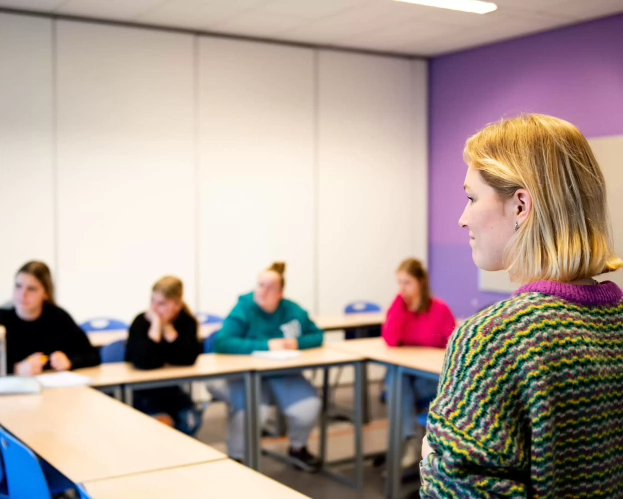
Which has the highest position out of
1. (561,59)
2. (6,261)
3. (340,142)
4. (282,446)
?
(561,59)

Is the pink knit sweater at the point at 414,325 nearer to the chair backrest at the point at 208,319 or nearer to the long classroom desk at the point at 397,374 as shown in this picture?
the long classroom desk at the point at 397,374

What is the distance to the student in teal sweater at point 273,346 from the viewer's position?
4386mm

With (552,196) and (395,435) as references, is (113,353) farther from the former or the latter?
(552,196)

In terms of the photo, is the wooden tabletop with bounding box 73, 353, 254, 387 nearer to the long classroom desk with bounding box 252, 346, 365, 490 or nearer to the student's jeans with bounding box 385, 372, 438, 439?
the long classroom desk with bounding box 252, 346, 365, 490

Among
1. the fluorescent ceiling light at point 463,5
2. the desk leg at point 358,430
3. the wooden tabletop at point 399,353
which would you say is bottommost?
the desk leg at point 358,430

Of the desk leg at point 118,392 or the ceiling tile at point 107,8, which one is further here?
the ceiling tile at point 107,8

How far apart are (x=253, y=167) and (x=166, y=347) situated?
8.87ft

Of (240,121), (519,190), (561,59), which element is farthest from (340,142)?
(519,190)

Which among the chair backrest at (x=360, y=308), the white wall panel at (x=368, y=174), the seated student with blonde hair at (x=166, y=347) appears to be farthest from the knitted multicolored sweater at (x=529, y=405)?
the white wall panel at (x=368, y=174)

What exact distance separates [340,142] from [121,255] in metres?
2.25

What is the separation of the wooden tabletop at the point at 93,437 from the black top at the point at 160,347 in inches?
23.9

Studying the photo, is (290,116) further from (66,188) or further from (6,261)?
(6,261)

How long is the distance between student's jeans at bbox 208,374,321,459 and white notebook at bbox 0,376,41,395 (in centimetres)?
117

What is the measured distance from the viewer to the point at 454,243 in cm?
738
